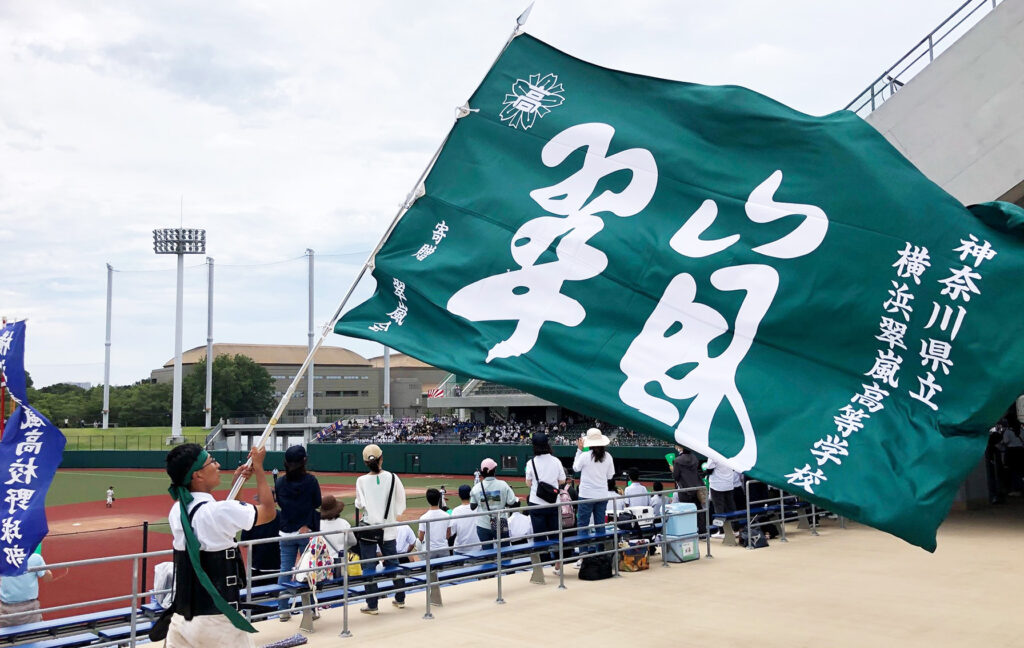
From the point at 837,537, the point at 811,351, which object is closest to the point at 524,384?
the point at 811,351

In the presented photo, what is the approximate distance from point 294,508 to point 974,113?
12007 millimetres

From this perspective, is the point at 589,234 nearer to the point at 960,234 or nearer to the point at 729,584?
the point at 960,234

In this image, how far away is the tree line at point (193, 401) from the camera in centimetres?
8281

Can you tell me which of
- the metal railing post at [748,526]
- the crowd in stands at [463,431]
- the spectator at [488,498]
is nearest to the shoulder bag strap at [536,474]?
the spectator at [488,498]

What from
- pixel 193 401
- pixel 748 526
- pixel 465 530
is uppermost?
pixel 193 401

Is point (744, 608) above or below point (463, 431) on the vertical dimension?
below

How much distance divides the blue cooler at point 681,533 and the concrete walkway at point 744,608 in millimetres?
192

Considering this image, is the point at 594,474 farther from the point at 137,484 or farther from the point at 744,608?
the point at 137,484

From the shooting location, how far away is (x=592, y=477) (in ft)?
34.2

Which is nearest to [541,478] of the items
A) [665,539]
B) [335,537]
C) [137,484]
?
[665,539]

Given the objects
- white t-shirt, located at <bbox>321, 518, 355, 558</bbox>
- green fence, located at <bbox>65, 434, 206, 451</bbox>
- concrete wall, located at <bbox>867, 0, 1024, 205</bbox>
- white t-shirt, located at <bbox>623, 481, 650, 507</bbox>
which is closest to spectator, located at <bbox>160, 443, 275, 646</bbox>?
white t-shirt, located at <bbox>321, 518, 355, 558</bbox>

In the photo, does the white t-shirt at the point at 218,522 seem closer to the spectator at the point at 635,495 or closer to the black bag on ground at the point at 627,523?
the black bag on ground at the point at 627,523

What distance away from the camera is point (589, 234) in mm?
5285

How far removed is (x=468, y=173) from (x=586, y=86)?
38.5 inches
